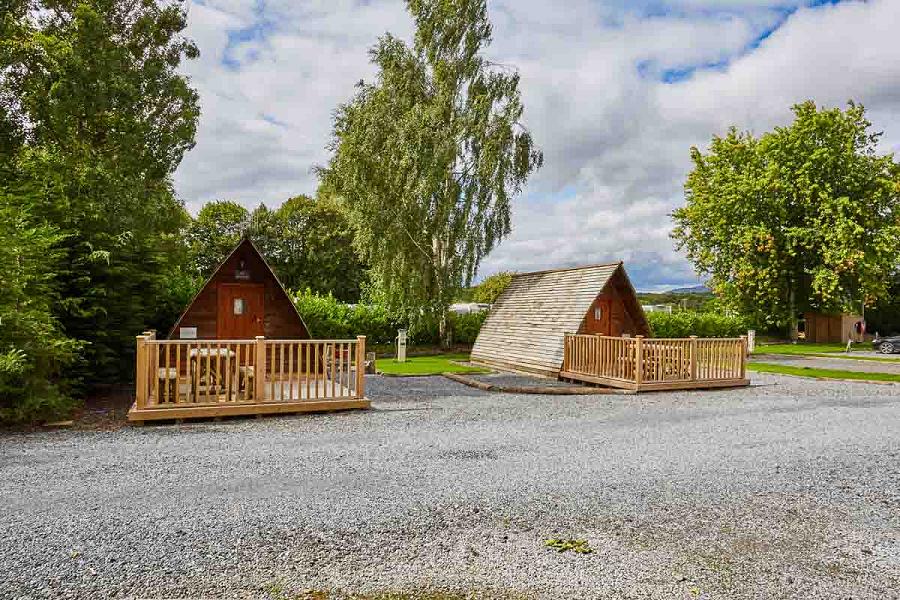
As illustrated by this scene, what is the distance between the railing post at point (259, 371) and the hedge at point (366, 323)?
1045 cm

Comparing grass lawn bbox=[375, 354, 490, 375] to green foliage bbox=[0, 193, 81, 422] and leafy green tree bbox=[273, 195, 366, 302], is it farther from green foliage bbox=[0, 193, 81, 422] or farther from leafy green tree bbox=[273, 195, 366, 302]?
leafy green tree bbox=[273, 195, 366, 302]

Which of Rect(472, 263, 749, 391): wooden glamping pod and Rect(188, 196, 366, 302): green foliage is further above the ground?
Rect(188, 196, 366, 302): green foliage

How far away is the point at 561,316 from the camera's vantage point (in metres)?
16.6

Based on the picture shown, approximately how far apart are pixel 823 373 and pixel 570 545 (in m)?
17.7

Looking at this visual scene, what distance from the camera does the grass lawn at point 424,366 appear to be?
1705cm

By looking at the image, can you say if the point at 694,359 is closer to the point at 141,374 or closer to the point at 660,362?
the point at 660,362

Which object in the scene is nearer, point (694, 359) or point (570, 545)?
point (570, 545)

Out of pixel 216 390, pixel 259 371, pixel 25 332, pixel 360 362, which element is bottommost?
pixel 216 390

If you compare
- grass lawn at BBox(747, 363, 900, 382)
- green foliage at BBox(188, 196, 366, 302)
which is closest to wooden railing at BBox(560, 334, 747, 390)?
grass lawn at BBox(747, 363, 900, 382)

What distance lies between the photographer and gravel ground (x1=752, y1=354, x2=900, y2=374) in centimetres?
2022

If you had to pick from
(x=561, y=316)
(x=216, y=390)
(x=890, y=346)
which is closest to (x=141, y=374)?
(x=216, y=390)

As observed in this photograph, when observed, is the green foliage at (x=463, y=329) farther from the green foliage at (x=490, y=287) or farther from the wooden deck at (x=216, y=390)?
the green foliage at (x=490, y=287)

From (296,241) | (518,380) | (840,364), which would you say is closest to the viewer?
(518,380)

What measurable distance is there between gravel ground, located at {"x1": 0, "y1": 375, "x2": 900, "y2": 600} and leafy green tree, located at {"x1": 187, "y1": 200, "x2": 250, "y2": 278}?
110 ft
